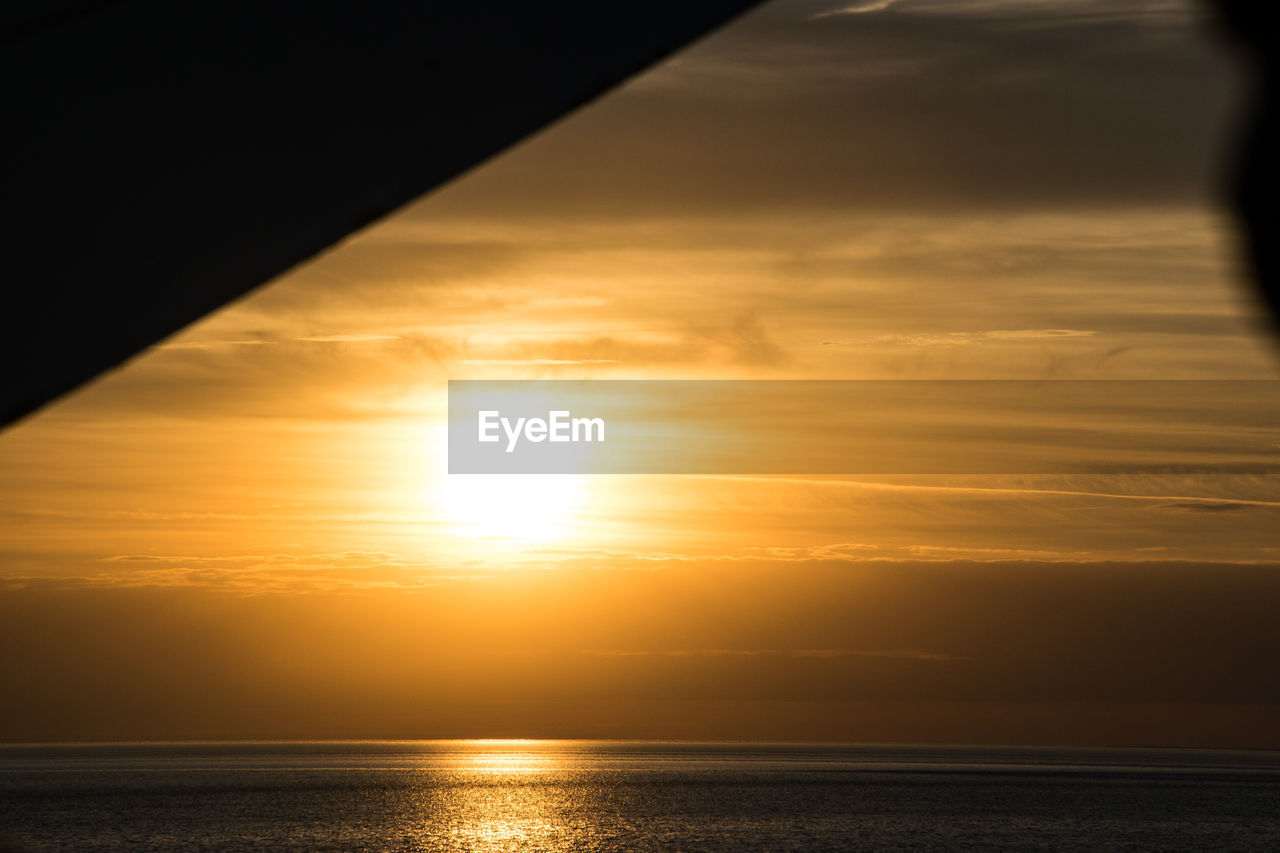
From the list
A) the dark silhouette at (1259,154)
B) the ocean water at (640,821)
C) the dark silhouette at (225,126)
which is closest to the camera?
the dark silhouette at (1259,154)

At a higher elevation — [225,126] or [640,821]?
[225,126]

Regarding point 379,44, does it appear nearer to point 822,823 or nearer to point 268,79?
point 268,79

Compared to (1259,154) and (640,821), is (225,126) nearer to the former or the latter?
(1259,154)

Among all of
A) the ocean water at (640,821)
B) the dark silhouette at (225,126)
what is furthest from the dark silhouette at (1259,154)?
the ocean water at (640,821)

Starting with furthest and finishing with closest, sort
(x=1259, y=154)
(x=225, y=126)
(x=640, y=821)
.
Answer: (x=640, y=821) < (x=225, y=126) < (x=1259, y=154)

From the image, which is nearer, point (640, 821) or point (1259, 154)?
point (1259, 154)

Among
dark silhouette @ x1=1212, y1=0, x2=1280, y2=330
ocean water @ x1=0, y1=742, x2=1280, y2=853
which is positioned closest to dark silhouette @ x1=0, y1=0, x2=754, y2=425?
dark silhouette @ x1=1212, y1=0, x2=1280, y2=330

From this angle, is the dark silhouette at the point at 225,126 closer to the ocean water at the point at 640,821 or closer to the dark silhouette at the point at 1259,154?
the dark silhouette at the point at 1259,154

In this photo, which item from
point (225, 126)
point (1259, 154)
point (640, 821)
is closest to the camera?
point (1259, 154)

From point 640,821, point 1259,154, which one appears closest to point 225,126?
point 1259,154

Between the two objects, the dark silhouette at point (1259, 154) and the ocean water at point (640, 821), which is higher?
the dark silhouette at point (1259, 154)

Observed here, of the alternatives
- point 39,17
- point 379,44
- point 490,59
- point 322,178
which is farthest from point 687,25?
point 39,17

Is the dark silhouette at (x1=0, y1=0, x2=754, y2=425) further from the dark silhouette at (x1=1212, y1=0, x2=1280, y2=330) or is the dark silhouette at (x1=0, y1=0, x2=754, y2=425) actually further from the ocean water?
the ocean water
